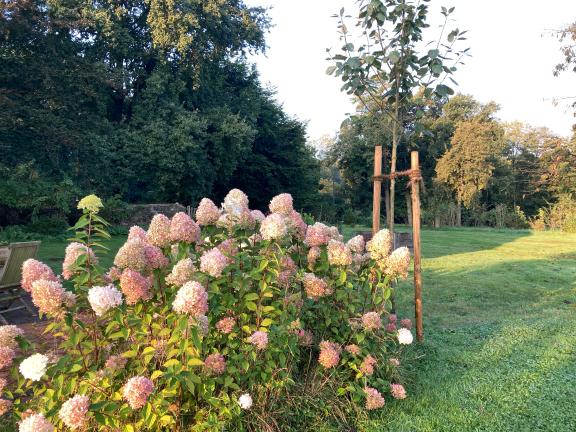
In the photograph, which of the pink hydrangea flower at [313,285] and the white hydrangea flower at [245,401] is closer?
the white hydrangea flower at [245,401]

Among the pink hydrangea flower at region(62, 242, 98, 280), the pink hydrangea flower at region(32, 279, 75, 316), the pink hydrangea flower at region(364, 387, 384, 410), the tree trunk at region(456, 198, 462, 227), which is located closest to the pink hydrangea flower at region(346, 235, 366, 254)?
the pink hydrangea flower at region(364, 387, 384, 410)

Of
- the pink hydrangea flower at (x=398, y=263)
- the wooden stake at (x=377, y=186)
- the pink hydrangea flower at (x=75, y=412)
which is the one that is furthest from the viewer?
the wooden stake at (x=377, y=186)

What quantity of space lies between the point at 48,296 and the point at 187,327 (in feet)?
1.89

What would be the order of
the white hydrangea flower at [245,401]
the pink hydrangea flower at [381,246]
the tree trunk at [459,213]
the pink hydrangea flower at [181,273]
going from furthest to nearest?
1. the tree trunk at [459,213]
2. the pink hydrangea flower at [381,246]
3. the white hydrangea flower at [245,401]
4. the pink hydrangea flower at [181,273]

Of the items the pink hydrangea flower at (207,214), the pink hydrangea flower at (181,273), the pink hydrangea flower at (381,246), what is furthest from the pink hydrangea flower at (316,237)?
the pink hydrangea flower at (181,273)

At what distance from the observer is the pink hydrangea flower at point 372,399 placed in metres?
2.67

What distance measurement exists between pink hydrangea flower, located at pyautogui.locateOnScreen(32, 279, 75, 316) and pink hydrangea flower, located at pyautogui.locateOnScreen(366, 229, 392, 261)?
191cm

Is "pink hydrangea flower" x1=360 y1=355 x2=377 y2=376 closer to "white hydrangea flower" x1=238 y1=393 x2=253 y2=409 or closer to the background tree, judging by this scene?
"white hydrangea flower" x1=238 y1=393 x2=253 y2=409

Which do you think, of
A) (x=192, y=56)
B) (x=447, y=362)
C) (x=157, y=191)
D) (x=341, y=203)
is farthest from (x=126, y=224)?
(x=341, y=203)

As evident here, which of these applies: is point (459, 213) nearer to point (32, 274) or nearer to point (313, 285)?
point (313, 285)

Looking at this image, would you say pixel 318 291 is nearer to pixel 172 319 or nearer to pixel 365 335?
pixel 365 335

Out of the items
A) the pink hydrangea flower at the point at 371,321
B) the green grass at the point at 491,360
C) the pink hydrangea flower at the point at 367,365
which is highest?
the pink hydrangea flower at the point at 371,321

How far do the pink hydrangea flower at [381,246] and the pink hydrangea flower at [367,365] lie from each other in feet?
2.16

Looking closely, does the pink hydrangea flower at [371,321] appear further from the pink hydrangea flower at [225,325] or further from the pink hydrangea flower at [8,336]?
the pink hydrangea flower at [8,336]
